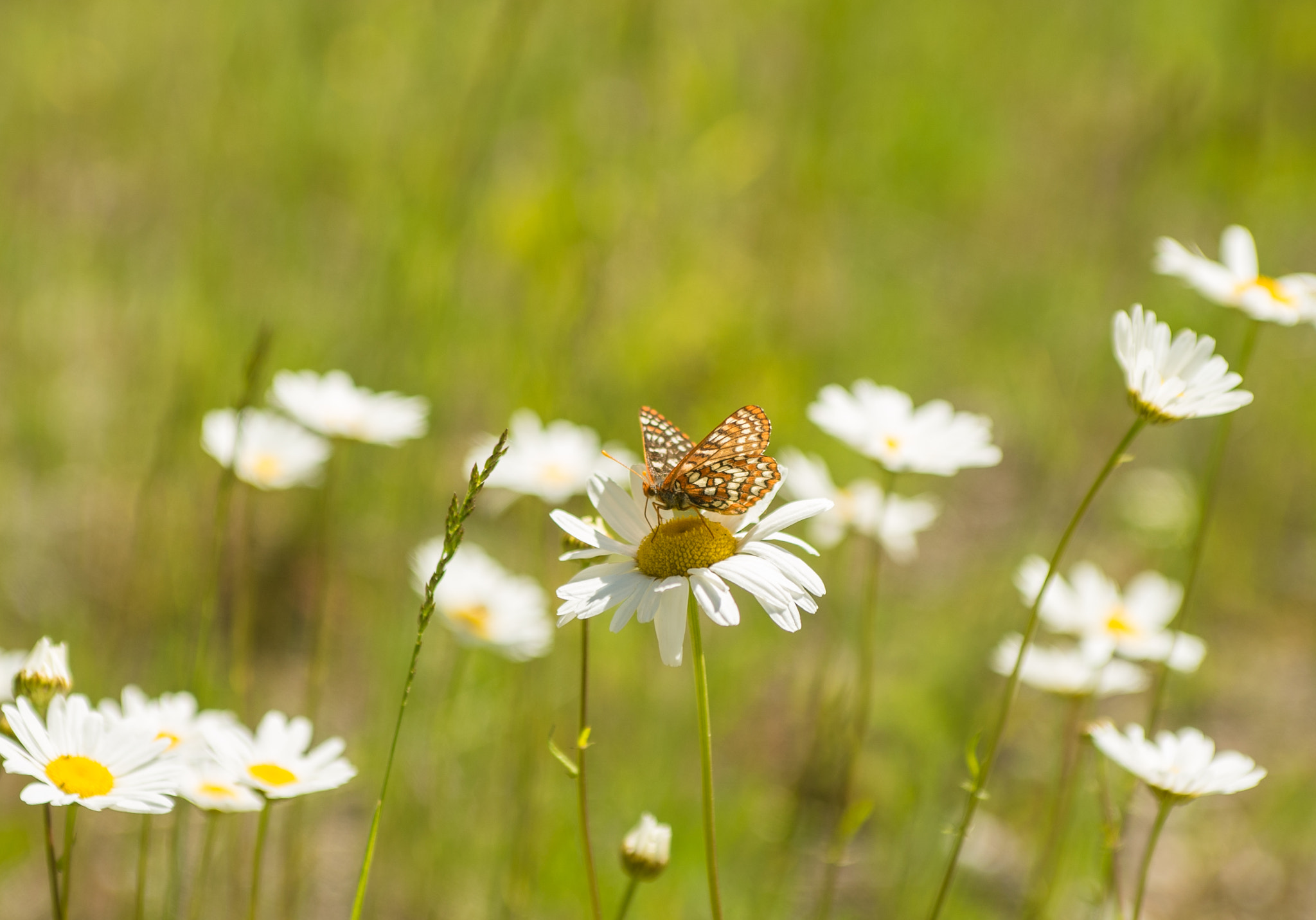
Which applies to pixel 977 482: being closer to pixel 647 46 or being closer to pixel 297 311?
pixel 647 46

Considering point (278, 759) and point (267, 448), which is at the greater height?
point (267, 448)

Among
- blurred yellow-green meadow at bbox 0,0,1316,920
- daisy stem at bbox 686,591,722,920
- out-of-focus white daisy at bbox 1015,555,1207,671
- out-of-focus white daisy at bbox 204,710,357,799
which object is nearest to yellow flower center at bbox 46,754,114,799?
out-of-focus white daisy at bbox 204,710,357,799

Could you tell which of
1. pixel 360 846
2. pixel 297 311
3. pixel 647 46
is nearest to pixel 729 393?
pixel 647 46

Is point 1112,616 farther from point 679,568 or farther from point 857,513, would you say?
point 679,568

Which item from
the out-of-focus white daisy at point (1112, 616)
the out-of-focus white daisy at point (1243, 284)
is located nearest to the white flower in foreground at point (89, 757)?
the out-of-focus white daisy at point (1112, 616)

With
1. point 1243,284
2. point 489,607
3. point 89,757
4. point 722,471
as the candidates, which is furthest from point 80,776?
point 1243,284
